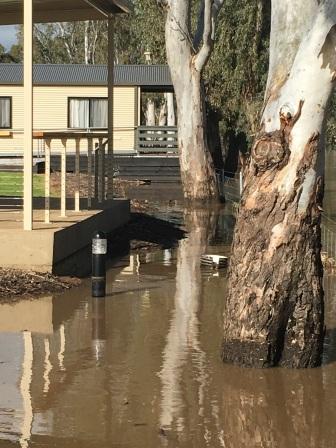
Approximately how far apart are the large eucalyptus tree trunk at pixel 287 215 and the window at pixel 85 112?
29967 mm

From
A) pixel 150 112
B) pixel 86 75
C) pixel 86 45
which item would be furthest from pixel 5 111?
pixel 86 45

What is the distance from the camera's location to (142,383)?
22.6ft

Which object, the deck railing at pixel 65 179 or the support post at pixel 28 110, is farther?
the deck railing at pixel 65 179

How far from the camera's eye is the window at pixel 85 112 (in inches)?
1447

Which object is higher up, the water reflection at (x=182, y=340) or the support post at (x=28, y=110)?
the support post at (x=28, y=110)

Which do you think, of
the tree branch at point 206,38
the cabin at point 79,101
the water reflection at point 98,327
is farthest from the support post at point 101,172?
the cabin at point 79,101

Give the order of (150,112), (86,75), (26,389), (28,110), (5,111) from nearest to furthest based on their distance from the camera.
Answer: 1. (26,389)
2. (28,110)
3. (5,111)
4. (86,75)
5. (150,112)

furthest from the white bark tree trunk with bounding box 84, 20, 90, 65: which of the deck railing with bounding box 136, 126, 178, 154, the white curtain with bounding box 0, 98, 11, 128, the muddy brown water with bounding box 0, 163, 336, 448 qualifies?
the muddy brown water with bounding box 0, 163, 336, 448

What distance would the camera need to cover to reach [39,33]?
6888cm

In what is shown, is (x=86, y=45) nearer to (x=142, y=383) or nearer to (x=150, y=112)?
(x=150, y=112)

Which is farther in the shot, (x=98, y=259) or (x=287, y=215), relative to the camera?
(x=98, y=259)

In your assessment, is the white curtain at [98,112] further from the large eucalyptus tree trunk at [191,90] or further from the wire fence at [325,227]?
the large eucalyptus tree trunk at [191,90]

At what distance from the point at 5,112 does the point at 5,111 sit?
0.04m

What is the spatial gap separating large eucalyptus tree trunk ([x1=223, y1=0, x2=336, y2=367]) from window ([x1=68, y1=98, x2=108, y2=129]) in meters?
30.0
